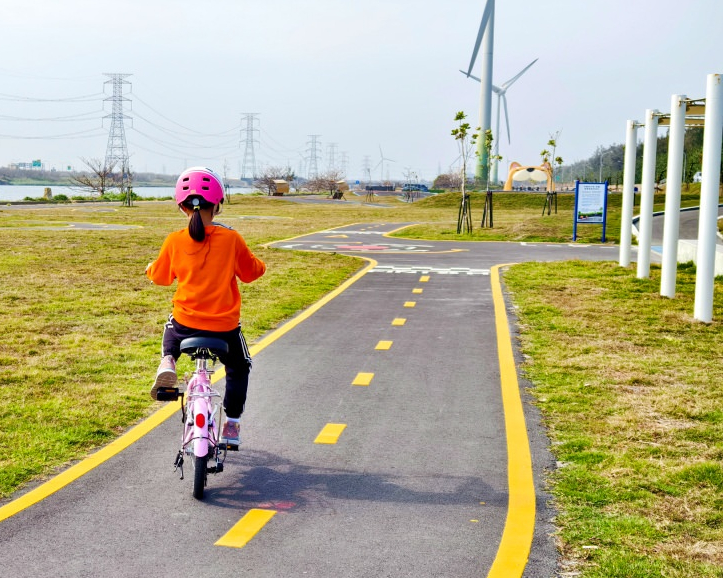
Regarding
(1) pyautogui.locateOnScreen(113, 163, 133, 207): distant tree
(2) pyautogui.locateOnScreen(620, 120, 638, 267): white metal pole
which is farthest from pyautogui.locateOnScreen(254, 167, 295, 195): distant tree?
(2) pyautogui.locateOnScreen(620, 120, 638, 267): white metal pole

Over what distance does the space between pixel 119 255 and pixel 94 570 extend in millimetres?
17719

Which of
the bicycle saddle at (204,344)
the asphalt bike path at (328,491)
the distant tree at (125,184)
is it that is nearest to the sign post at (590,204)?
the asphalt bike path at (328,491)

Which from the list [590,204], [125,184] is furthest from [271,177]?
[590,204]

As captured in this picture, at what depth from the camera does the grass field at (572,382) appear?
4.66m

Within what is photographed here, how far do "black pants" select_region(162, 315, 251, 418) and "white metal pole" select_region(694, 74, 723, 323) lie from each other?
778 cm

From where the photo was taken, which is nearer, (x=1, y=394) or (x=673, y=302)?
(x=1, y=394)

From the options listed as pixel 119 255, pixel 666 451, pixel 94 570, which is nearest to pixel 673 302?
pixel 666 451

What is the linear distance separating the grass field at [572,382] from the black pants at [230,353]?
120cm

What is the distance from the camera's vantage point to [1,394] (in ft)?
24.3

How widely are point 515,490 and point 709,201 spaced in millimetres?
7550

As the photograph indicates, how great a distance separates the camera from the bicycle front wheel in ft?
16.2

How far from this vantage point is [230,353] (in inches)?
209

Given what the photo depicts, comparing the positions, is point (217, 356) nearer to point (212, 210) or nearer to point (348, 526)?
point (212, 210)

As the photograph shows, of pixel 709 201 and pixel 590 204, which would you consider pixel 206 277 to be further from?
pixel 590 204
